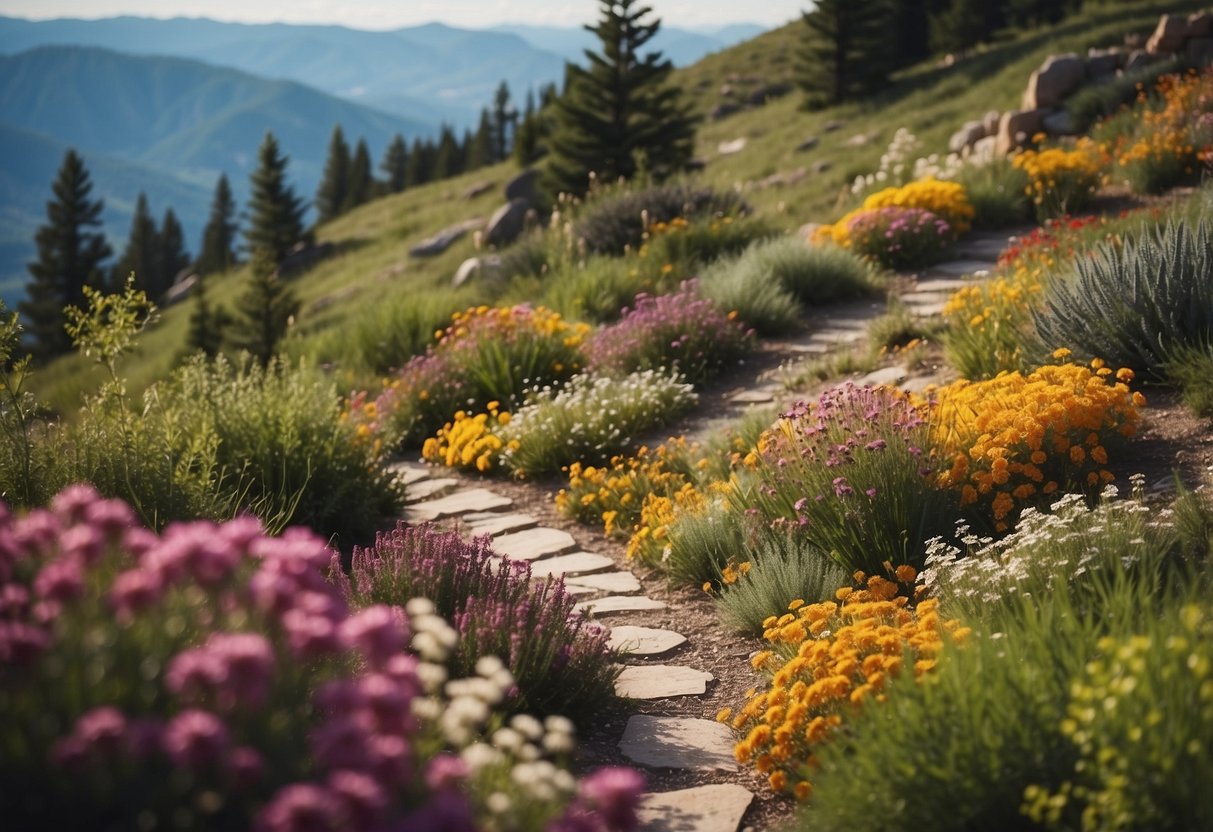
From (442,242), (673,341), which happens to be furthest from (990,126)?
(442,242)

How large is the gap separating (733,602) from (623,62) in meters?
18.6

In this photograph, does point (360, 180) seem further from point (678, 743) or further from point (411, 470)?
point (678, 743)

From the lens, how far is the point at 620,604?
16.2 feet

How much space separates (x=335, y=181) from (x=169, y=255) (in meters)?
13.8

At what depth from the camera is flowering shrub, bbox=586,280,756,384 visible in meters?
8.30

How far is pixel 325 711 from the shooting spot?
2863 mm

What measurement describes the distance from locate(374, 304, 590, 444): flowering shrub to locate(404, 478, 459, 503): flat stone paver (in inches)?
36.5

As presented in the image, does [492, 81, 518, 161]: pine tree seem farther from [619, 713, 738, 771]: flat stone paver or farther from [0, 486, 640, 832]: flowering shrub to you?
[0, 486, 640, 832]: flowering shrub

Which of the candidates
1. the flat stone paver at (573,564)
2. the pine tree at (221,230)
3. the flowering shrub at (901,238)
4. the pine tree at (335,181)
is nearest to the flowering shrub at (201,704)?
the flat stone paver at (573,564)

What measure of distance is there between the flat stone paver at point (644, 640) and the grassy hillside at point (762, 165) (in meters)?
6.60

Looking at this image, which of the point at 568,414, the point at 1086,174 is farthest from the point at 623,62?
the point at 568,414

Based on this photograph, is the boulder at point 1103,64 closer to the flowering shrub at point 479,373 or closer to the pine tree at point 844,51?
the flowering shrub at point 479,373

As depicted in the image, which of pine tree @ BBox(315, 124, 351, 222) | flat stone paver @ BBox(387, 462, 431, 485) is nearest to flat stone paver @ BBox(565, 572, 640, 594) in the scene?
flat stone paver @ BBox(387, 462, 431, 485)

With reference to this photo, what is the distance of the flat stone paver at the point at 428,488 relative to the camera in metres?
6.76
